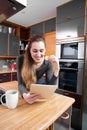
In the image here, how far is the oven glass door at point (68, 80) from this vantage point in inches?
81.1

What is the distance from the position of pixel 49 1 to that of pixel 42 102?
1.89m

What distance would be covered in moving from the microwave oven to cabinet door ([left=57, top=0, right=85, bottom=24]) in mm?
475

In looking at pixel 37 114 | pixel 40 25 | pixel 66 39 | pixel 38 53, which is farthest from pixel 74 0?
pixel 37 114

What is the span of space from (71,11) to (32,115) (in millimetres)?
1994

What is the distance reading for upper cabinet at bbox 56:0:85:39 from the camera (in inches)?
78.2

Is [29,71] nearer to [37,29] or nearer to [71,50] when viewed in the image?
[71,50]

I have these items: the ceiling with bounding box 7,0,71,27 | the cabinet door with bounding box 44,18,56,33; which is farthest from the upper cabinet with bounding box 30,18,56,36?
the ceiling with bounding box 7,0,71,27

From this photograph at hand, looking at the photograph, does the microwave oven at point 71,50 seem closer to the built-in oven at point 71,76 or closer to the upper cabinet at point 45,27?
the built-in oven at point 71,76

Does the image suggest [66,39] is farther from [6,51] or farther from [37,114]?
[6,51]

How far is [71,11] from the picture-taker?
Result: 214 cm

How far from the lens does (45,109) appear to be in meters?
0.82

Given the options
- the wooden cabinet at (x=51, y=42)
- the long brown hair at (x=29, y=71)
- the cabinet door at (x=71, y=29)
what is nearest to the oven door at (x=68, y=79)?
the cabinet door at (x=71, y=29)

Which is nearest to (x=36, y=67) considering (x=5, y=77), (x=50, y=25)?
(x=50, y=25)

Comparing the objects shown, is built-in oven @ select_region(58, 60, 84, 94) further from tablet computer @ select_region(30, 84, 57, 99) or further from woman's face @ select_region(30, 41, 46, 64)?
tablet computer @ select_region(30, 84, 57, 99)
